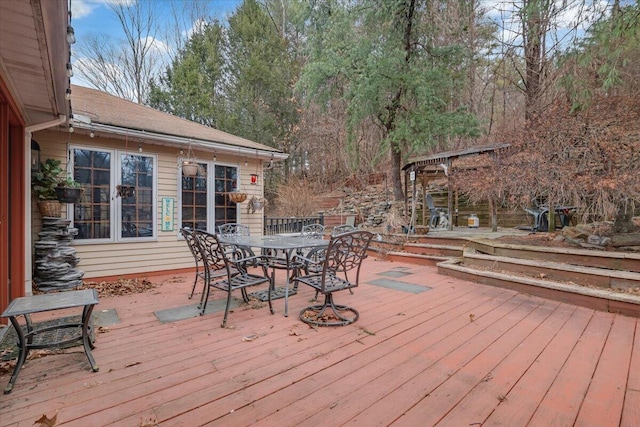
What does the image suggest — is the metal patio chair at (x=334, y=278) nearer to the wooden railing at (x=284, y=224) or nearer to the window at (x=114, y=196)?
the window at (x=114, y=196)

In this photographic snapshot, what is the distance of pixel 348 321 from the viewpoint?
3.06 metres

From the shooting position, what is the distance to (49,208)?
4.18 meters

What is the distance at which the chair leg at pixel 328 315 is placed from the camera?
3059mm

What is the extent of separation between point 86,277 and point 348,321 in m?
4.31

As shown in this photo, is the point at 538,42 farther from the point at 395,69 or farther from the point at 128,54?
the point at 128,54

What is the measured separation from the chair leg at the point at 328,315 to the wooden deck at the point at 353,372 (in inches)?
4.5

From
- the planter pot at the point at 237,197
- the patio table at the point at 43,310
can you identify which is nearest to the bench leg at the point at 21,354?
the patio table at the point at 43,310

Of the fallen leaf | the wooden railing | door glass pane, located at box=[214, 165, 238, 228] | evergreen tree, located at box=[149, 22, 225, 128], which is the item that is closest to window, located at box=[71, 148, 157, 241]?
door glass pane, located at box=[214, 165, 238, 228]

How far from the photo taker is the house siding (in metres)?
4.60

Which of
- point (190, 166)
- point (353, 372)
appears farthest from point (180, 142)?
point (353, 372)

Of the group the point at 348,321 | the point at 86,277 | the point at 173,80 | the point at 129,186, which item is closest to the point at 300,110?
the point at 173,80

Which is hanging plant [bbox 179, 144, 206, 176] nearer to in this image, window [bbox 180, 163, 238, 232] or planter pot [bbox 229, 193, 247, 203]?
window [bbox 180, 163, 238, 232]

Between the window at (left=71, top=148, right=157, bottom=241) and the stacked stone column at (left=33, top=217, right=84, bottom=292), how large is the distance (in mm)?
466

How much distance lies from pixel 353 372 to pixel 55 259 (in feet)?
14.4
